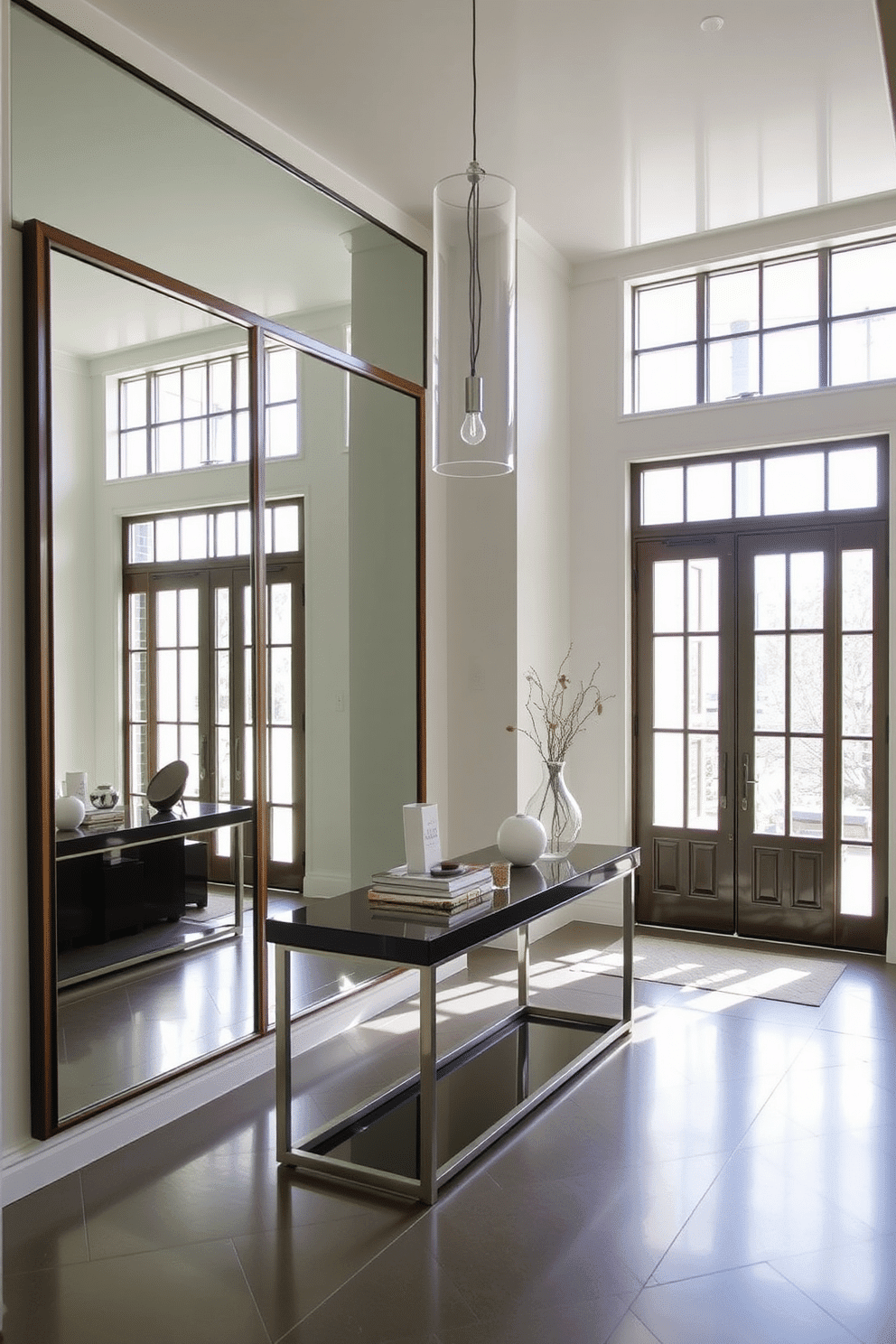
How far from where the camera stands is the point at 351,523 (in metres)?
4.57

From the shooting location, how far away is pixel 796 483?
19.0 feet

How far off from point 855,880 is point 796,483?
7.14 feet

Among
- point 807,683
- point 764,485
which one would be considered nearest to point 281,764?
point 807,683

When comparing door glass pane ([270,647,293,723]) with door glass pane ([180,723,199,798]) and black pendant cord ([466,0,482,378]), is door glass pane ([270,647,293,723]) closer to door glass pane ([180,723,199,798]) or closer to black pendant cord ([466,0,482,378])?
door glass pane ([180,723,199,798])

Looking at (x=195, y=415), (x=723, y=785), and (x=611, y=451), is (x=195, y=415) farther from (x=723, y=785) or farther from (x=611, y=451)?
(x=723, y=785)

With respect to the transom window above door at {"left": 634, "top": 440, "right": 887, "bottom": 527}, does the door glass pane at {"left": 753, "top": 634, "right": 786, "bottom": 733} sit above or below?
below

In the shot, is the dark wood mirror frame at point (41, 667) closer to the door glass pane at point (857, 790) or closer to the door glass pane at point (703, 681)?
the door glass pane at point (703, 681)

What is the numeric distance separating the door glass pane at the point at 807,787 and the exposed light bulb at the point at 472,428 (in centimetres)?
354

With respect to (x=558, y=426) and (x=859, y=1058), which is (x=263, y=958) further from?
(x=558, y=426)

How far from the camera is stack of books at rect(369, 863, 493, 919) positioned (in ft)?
10.6

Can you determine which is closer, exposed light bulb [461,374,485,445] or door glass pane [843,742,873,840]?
exposed light bulb [461,374,485,445]

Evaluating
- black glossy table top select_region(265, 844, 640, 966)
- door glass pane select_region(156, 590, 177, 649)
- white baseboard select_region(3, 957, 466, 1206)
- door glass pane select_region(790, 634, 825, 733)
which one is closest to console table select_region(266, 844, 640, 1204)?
black glossy table top select_region(265, 844, 640, 966)

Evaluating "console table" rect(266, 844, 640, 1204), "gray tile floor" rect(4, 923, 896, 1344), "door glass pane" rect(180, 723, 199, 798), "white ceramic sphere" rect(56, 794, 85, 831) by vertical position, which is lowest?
"gray tile floor" rect(4, 923, 896, 1344)

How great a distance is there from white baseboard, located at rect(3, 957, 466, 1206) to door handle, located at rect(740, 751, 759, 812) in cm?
237
